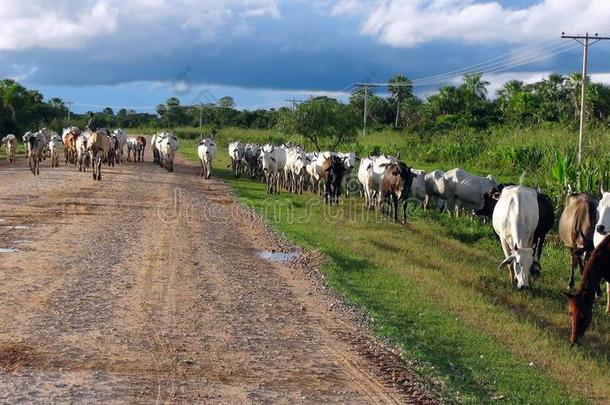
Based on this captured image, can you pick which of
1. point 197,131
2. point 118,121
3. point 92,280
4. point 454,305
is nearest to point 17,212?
point 92,280

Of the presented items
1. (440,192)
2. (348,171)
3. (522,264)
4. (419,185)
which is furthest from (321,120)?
(522,264)

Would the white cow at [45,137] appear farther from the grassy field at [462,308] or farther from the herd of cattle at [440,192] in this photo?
the grassy field at [462,308]

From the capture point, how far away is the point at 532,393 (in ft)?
26.3

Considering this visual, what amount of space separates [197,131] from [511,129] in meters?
52.5

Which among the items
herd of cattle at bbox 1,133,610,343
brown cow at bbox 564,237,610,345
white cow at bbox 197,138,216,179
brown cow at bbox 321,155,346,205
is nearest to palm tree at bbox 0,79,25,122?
herd of cattle at bbox 1,133,610,343

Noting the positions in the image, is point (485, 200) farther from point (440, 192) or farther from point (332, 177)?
point (332, 177)

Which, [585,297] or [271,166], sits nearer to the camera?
[585,297]

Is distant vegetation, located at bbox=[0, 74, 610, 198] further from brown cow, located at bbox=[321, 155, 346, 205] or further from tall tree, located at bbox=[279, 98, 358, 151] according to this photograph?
brown cow, located at bbox=[321, 155, 346, 205]

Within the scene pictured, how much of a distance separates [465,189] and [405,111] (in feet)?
187

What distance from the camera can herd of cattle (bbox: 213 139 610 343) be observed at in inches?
489

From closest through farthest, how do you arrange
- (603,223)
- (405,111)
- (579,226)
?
1. (603,223)
2. (579,226)
3. (405,111)

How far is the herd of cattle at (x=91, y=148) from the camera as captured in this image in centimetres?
3144

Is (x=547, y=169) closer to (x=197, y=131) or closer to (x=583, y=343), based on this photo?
(x=583, y=343)

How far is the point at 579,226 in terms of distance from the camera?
14859 mm
